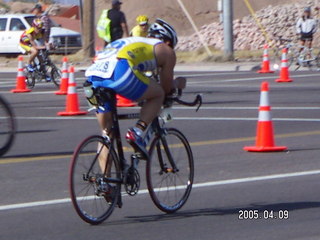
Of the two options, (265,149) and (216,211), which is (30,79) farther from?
(216,211)

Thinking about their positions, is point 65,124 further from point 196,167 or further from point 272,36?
point 272,36

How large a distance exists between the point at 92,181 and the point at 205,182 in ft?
8.08

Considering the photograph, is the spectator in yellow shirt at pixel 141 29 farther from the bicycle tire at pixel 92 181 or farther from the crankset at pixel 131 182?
the bicycle tire at pixel 92 181

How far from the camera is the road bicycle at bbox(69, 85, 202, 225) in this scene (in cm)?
775

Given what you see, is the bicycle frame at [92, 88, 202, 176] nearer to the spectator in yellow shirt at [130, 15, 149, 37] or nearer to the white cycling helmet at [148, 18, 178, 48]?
the white cycling helmet at [148, 18, 178, 48]

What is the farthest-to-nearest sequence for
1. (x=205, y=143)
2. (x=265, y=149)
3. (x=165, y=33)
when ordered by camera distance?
(x=205, y=143) < (x=265, y=149) < (x=165, y=33)

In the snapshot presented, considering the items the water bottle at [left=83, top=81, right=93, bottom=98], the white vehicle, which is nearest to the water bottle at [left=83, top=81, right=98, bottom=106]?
the water bottle at [left=83, top=81, right=93, bottom=98]

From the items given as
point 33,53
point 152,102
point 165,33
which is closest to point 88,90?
point 152,102

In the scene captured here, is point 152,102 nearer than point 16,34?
Yes

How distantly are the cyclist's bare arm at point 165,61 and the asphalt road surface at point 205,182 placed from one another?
1.24m

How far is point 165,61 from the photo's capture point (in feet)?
26.1

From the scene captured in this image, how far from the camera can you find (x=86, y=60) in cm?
3478

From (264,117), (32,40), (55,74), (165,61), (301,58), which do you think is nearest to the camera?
(165,61)

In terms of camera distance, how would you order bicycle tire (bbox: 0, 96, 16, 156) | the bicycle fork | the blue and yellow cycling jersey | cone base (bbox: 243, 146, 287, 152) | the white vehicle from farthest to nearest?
the white vehicle, cone base (bbox: 243, 146, 287, 152), bicycle tire (bbox: 0, 96, 16, 156), the bicycle fork, the blue and yellow cycling jersey
